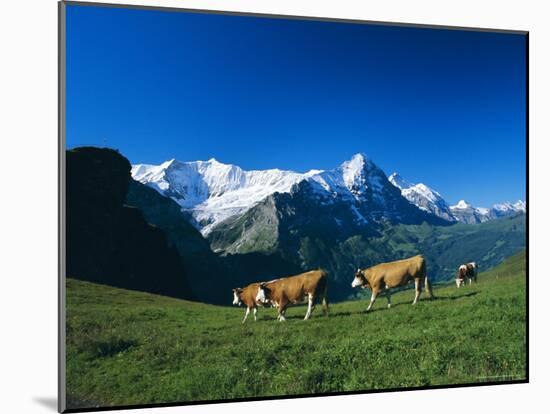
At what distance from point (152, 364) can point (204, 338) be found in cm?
96

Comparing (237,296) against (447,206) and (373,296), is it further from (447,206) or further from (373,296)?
(447,206)

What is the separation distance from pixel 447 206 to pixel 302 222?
113 inches

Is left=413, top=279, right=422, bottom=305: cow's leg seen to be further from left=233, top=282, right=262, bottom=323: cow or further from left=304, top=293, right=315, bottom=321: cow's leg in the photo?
left=233, top=282, right=262, bottom=323: cow

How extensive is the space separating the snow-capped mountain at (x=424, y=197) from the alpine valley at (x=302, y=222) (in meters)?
0.02

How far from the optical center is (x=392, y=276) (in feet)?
45.7

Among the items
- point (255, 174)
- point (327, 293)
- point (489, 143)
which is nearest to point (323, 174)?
point (255, 174)

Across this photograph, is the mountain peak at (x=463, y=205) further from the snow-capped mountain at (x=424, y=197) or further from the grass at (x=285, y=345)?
the grass at (x=285, y=345)

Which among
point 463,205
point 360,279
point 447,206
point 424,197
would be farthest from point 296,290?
point 463,205

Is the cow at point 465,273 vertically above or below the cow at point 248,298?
above

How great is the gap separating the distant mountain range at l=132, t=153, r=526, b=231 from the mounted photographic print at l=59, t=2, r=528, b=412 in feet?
0.12

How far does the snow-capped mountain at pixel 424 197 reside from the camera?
13.8 meters

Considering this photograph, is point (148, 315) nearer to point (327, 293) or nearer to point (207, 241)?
point (207, 241)

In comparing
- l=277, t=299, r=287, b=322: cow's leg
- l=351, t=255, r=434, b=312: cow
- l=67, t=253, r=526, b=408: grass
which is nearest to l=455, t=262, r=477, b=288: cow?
l=67, t=253, r=526, b=408: grass

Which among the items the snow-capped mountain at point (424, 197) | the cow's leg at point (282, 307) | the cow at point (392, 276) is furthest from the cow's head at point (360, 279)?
the snow-capped mountain at point (424, 197)
